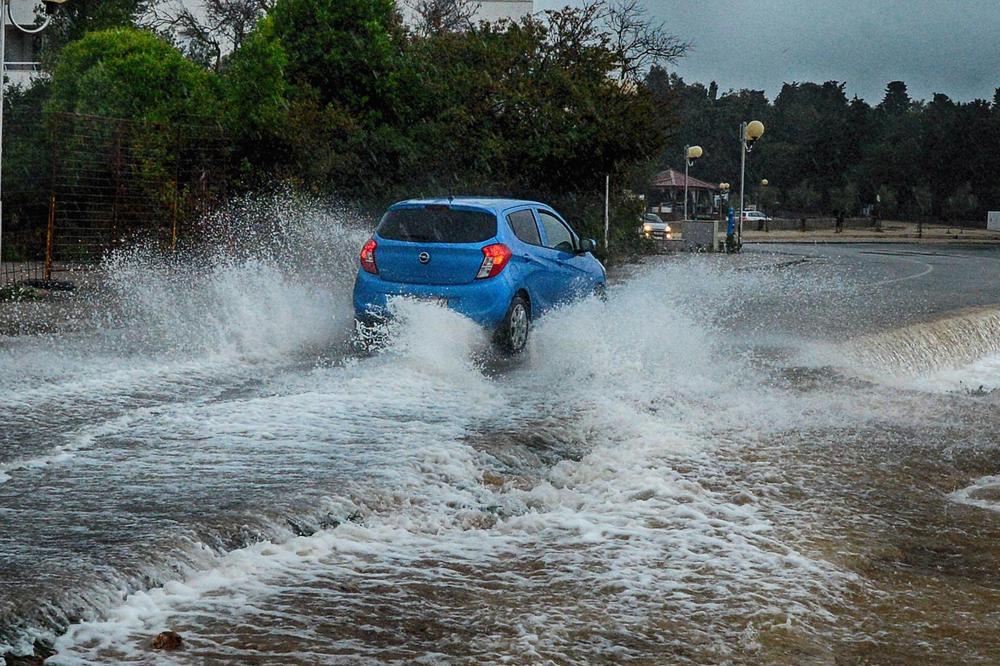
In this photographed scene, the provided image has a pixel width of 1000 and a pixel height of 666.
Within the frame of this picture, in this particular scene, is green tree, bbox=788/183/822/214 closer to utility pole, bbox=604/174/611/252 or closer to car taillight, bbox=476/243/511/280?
utility pole, bbox=604/174/611/252

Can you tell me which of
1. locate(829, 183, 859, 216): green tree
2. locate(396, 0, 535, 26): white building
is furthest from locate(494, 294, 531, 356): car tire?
locate(829, 183, 859, 216): green tree

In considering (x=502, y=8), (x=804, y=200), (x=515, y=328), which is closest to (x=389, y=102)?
(x=515, y=328)

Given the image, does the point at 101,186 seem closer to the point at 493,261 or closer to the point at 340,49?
the point at 340,49

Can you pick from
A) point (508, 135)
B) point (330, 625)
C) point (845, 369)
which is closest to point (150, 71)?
point (508, 135)

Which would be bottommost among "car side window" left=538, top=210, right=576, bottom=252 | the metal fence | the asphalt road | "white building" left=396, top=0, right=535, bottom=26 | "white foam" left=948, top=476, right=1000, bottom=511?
"white foam" left=948, top=476, right=1000, bottom=511

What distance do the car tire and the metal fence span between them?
355 inches

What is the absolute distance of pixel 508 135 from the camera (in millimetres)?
24688

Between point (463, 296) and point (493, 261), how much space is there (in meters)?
0.45

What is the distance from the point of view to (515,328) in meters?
12.0

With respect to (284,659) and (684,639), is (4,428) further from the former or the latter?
(684,639)

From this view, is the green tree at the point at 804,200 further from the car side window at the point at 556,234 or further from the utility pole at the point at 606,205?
the car side window at the point at 556,234

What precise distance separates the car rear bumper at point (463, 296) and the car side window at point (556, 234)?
1.42 meters

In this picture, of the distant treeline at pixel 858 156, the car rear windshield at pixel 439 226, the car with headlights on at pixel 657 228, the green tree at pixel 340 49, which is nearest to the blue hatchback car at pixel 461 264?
the car rear windshield at pixel 439 226

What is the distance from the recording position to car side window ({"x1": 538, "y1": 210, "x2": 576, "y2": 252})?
1310cm
